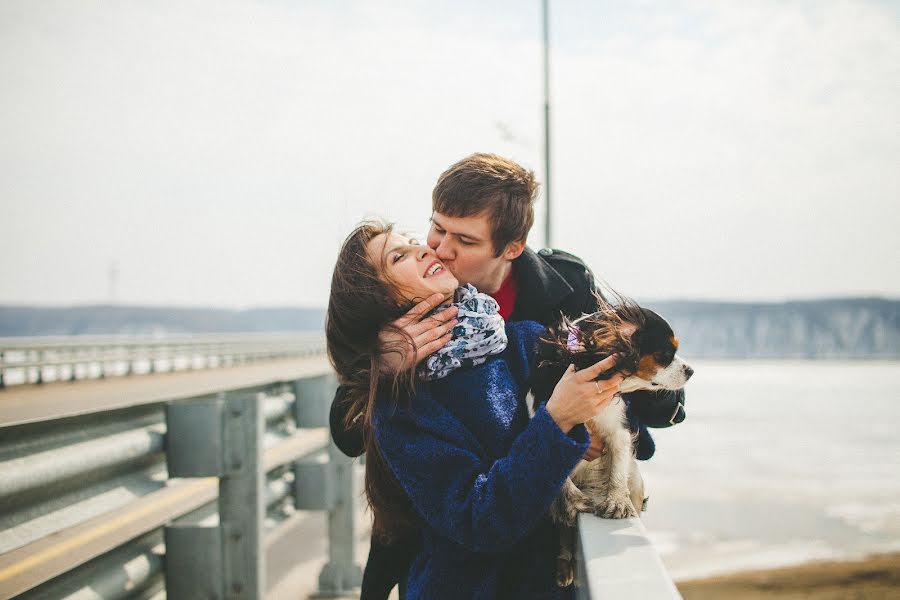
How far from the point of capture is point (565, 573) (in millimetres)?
2422

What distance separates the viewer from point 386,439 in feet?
7.82

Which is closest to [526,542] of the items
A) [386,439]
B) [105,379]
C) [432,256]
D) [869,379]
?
[386,439]

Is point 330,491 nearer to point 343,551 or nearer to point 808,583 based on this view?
point 343,551

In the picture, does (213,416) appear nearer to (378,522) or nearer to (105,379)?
(378,522)

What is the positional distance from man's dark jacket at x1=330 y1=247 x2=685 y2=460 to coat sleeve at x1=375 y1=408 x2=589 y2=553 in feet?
1.80

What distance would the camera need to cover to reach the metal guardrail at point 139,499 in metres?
2.23

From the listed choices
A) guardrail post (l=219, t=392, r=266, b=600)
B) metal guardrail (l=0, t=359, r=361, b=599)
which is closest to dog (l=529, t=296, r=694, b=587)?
metal guardrail (l=0, t=359, r=361, b=599)

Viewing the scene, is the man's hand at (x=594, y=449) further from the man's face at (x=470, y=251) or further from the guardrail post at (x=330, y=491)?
the guardrail post at (x=330, y=491)

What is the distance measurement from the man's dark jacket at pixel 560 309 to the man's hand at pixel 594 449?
A: 0.14 metres

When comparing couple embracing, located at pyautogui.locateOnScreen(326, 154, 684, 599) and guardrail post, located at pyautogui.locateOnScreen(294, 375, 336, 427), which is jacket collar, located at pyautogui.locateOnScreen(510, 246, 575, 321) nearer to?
couple embracing, located at pyautogui.locateOnScreen(326, 154, 684, 599)

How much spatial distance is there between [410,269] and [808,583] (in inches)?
332

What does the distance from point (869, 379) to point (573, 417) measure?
1823 inches

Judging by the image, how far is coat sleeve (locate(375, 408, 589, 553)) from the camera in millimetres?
2158

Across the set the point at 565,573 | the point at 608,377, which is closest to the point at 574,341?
the point at 608,377
